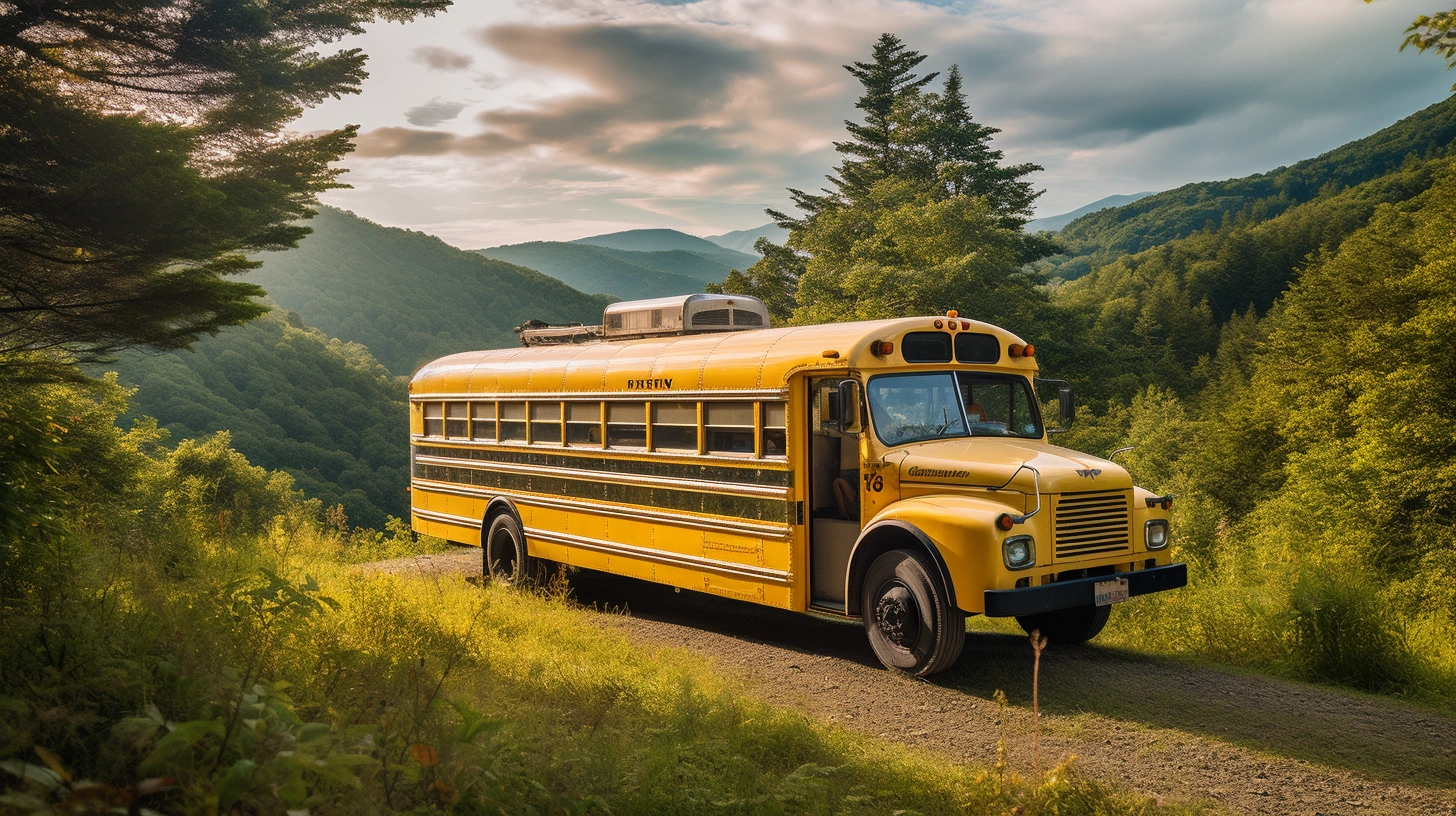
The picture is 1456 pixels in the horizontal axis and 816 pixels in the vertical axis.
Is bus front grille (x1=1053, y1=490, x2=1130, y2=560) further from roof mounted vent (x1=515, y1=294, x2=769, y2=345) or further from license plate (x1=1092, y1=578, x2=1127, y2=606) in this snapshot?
roof mounted vent (x1=515, y1=294, x2=769, y2=345)

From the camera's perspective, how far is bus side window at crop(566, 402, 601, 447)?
11422mm

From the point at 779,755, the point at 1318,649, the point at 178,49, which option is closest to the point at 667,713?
the point at 779,755

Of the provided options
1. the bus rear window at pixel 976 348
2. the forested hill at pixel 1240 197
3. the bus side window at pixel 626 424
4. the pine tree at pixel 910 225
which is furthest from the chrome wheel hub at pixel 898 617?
the forested hill at pixel 1240 197

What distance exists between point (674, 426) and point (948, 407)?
2.97m

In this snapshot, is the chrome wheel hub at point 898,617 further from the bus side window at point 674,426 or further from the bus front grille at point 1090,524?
the bus side window at point 674,426

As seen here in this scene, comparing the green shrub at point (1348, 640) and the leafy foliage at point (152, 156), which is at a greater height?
the leafy foliage at point (152, 156)

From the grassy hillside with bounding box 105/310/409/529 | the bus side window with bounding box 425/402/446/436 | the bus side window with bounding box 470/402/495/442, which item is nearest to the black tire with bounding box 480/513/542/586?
the bus side window with bounding box 470/402/495/442

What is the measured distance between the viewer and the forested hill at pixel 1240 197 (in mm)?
120125

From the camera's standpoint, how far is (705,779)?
16.5 ft

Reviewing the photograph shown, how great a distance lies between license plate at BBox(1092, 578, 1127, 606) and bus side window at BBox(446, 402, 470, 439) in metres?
9.06

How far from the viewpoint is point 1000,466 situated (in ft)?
25.2

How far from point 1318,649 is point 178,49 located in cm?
1094

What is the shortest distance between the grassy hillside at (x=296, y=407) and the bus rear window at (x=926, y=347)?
49.1 meters

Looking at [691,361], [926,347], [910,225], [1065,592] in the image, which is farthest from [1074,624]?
[910,225]
